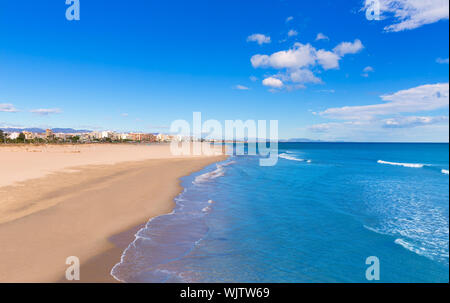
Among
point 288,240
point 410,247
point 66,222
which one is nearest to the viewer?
point 410,247

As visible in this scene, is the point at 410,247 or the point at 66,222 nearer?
the point at 410,247

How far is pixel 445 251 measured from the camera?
1006 centimetres

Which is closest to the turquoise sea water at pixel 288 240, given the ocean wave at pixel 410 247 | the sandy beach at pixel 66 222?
the ocean wave at pixel 410 247

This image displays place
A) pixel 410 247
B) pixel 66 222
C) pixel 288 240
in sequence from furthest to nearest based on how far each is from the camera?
pixel 288 240 → pixel 66 222 → pixel 410 247

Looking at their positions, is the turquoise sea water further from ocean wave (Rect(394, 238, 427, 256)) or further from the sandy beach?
the sandy beach

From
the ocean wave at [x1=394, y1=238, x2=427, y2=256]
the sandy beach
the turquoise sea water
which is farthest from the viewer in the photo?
the ocean wave at [x1=394, y1=238, x2=427, y2=256]

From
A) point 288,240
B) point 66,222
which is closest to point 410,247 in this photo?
point 288,240

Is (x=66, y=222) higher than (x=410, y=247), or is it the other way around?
(x=66, y=222)

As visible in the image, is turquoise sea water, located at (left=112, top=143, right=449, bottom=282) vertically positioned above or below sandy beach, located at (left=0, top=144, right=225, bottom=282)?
below

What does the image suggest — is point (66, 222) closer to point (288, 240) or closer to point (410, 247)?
Result: point (288, 240)

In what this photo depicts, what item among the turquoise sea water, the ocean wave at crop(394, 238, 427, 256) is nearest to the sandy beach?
the turquoise sea water

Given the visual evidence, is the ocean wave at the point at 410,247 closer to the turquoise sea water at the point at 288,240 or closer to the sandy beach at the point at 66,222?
the turquoise sea water at the point at 288,240
